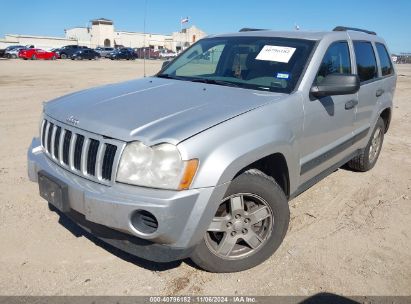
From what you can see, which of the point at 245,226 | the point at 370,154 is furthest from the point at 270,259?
the point at 370,154

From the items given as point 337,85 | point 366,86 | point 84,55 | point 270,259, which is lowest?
point 84,55

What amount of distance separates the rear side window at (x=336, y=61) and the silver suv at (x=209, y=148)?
1cm

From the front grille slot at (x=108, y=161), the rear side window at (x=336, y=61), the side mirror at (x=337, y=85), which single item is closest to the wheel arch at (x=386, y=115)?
the rear side window at (x=336, y=61)

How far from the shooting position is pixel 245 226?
2.87 metres

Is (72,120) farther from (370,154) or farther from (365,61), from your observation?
(370,154)

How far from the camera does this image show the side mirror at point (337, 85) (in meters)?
3.19

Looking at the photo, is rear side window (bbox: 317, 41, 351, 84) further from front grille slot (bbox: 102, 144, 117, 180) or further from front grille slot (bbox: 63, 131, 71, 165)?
front grille slot (bbox: 63, 131, 71, 165)

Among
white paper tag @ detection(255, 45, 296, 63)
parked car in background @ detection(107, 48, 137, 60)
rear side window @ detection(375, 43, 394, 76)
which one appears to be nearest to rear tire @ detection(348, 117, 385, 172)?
rear side window @ detection(375, 43, 394, 76)

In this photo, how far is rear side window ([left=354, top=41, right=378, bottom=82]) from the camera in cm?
429

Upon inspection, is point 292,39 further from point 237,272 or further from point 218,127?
point 237,272

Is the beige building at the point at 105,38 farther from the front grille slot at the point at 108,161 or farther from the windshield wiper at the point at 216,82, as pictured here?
the front grille slot at the point at 108,161

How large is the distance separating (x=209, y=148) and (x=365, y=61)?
3001mm

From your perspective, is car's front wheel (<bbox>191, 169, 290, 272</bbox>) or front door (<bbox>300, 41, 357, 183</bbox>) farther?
front door (<bbox>300, 41, 357, 183</bbox>)

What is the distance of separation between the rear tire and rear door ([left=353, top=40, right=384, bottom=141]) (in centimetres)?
45
